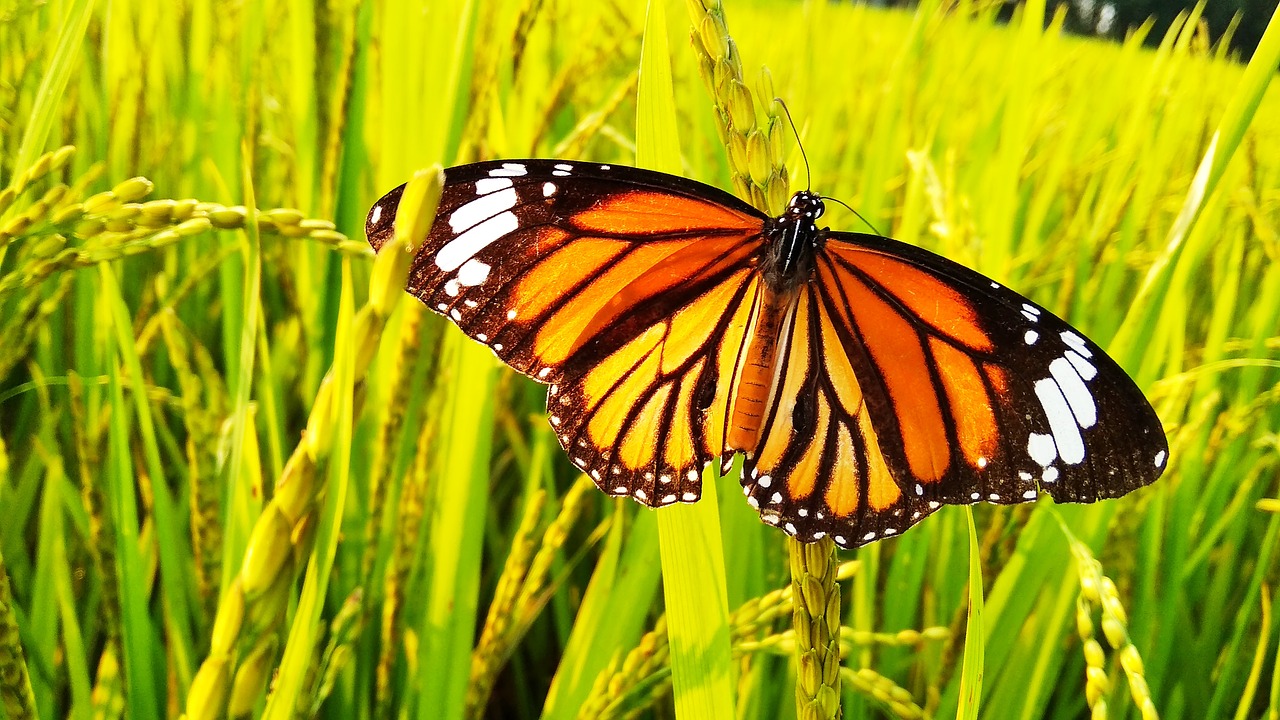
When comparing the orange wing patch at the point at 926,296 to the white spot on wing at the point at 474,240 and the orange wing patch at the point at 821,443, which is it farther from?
the white spot on wing at the point at 474,240

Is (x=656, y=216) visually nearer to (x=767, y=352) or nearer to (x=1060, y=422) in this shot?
(x=767, y=352)

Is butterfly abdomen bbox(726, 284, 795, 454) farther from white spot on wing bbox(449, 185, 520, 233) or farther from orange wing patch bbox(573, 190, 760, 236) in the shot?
white spot on wing bbox(449, 185, 520, 233)

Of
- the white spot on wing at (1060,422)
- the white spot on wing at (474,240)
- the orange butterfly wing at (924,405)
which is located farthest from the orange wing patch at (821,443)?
the white spot on wing at (474,240)

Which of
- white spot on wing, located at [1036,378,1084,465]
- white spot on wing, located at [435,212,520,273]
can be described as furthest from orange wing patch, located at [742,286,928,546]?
white spot on wing, located at [435,212,520,273]

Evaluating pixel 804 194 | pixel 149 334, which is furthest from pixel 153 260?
pixel 804 194

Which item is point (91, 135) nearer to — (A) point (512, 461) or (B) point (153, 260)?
(B) point (153, 260)

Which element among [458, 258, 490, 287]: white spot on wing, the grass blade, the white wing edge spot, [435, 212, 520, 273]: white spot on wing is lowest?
the grass blade
